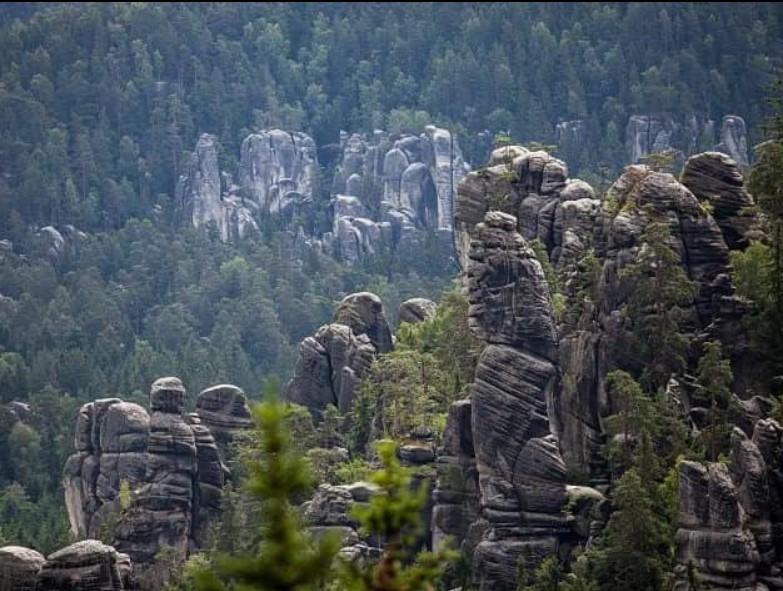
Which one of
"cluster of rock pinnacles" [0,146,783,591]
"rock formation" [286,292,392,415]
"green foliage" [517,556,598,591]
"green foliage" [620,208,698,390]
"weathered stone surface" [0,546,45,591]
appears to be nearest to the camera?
"green foliage" [517,556,598,591]

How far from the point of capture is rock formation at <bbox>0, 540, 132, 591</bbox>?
203 feet

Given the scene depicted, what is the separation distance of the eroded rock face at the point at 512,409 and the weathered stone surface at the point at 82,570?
37.0 feet

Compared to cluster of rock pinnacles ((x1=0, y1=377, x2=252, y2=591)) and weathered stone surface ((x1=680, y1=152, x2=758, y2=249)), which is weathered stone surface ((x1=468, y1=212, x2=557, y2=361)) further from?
cluster of rock pinnacles ((x1=0, y1=377, x2=252, y2=591))

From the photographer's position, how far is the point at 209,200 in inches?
6949

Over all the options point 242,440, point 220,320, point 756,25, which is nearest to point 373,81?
point 756,25

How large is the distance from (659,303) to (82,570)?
1953cm

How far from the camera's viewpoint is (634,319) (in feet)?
209

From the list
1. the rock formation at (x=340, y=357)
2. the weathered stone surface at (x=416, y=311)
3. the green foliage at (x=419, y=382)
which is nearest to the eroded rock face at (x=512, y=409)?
the green foliage at (x=419, y=382)

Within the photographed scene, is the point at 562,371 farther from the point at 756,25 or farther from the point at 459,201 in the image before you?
the point at 756,25

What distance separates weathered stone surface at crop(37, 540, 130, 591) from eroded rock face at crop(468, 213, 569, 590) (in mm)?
11267

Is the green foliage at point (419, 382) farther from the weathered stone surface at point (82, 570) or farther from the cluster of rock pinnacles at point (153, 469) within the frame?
the weathered stone surface at point (82, 570)

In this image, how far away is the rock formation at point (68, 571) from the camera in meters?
61.9

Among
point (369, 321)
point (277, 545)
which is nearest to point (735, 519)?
point (277, 545)

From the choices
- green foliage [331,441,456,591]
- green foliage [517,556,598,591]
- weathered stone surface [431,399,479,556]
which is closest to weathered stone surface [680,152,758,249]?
weathered stone surface [431,399,479,556]
